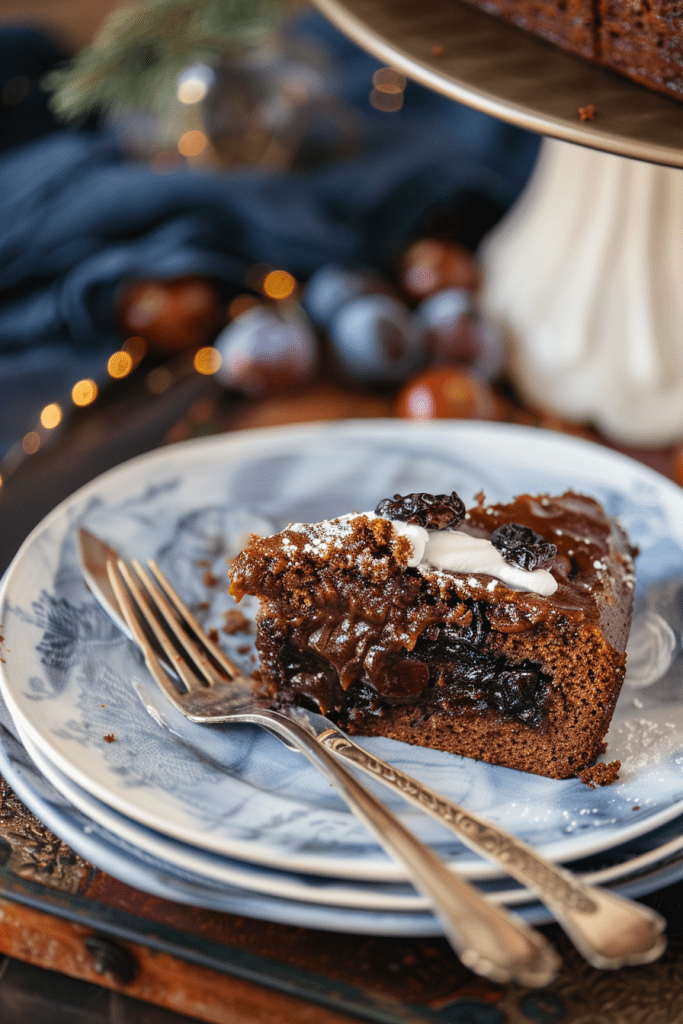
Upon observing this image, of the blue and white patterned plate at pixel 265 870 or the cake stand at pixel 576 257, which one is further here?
the cake stand at pixel 576 257

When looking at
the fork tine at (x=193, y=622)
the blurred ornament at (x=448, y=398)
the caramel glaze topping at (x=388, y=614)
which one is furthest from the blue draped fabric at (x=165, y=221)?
the caramel glaze topping at (x=388, y=614)

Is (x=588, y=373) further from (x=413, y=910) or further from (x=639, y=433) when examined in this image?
(x=413, y=910)

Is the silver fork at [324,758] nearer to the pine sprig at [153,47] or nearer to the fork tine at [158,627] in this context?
the fork tine at [158,627]

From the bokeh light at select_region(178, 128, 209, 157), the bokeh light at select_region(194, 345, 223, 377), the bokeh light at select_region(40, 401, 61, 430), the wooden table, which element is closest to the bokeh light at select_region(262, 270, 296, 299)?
the bokeh light at select_region(194, 345, 223, 377)

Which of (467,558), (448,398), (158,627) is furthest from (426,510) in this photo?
(448,398)

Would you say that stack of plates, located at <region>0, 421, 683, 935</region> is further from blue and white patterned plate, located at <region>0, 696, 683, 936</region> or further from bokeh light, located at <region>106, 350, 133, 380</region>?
bokeh light, located at <region>106, 350, 133, 380</region>

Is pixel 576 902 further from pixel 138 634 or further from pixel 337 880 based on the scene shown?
pixel 138 634
